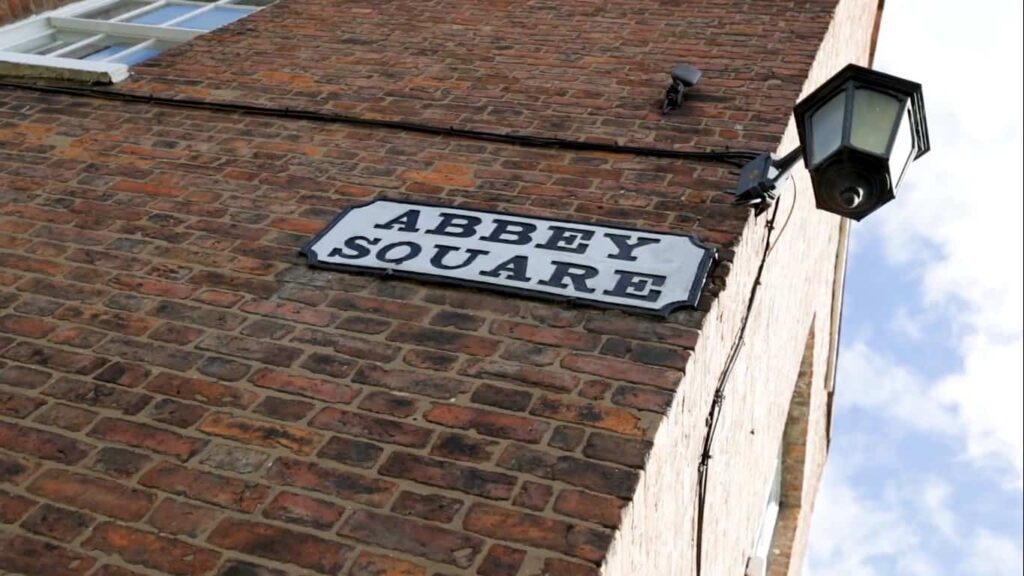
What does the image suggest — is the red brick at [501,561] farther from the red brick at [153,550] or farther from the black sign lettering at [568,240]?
the black sign lettering at [568,240]

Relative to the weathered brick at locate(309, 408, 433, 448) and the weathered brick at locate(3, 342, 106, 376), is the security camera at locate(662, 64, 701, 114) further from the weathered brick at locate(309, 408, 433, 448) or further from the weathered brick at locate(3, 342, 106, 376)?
the weathered brick at locate(3, 342, 106, 376)

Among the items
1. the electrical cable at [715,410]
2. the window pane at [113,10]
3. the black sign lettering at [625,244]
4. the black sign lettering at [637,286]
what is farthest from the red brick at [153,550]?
the window pane at [113,10]

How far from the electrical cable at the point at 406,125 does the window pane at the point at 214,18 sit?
142 cm

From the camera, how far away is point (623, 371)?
262 centimetres

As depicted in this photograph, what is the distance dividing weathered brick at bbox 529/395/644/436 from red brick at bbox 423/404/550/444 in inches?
2.0

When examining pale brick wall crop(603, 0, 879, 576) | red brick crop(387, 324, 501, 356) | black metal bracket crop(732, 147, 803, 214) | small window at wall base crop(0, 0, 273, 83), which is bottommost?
pale brick wall crop(603, 0, 879, 576)

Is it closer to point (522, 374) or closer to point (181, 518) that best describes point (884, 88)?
point (522, 374)

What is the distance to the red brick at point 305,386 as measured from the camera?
2.62 metres

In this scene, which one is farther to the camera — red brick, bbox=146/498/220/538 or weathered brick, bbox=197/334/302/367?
weathered brick, bbox=197/334/302/367

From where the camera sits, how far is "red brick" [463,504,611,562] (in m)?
2.15

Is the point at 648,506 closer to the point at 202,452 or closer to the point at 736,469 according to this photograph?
the point at 202,452

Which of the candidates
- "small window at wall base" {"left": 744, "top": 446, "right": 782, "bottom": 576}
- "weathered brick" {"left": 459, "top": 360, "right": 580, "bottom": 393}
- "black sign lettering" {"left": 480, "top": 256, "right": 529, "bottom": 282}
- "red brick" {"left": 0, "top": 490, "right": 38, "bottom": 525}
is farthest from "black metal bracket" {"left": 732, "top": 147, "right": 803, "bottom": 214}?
"small window at wall base" {"left": 744, "top": 446, "right": 782, "bottom": 576}

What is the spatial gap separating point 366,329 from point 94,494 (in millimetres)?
914

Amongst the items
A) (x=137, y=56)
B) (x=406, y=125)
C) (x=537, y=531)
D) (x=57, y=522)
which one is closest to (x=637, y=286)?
(x=537, y=531)
